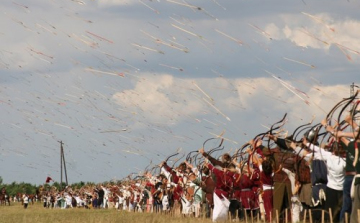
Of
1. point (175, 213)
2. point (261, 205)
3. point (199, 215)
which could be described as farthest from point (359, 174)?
point (175, 213)

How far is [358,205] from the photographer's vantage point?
46.3 feet

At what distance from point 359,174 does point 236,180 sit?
8434 millimetres

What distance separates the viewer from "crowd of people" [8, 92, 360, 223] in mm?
14451

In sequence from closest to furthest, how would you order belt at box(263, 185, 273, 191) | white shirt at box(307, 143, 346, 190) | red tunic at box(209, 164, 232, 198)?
white shirt at box(307, 143, 346, 190)
belt at box(263, 185, 273, 191)
red tunic at box(209, 164, 232, 198)

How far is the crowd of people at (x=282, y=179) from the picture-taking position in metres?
14.5

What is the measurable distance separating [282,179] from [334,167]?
351 centimetres

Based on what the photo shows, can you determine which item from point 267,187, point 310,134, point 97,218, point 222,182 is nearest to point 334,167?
point 310,134

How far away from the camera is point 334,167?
16156 mm

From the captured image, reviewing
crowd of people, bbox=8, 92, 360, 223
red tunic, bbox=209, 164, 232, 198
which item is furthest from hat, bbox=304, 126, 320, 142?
red tunic, bbox=209, 164, 232, 198

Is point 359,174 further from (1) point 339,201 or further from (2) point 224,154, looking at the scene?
(2) point 224,154

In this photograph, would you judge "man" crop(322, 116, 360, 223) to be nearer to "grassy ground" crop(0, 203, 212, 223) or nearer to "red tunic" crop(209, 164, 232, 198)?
"red tunic" crop(209, 164, 232, 198)

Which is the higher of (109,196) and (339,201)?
(109,196)

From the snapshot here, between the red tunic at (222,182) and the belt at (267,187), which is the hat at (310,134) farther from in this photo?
the red tunic at (222,182)

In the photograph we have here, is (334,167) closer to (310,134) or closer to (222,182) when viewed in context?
(310,134)
